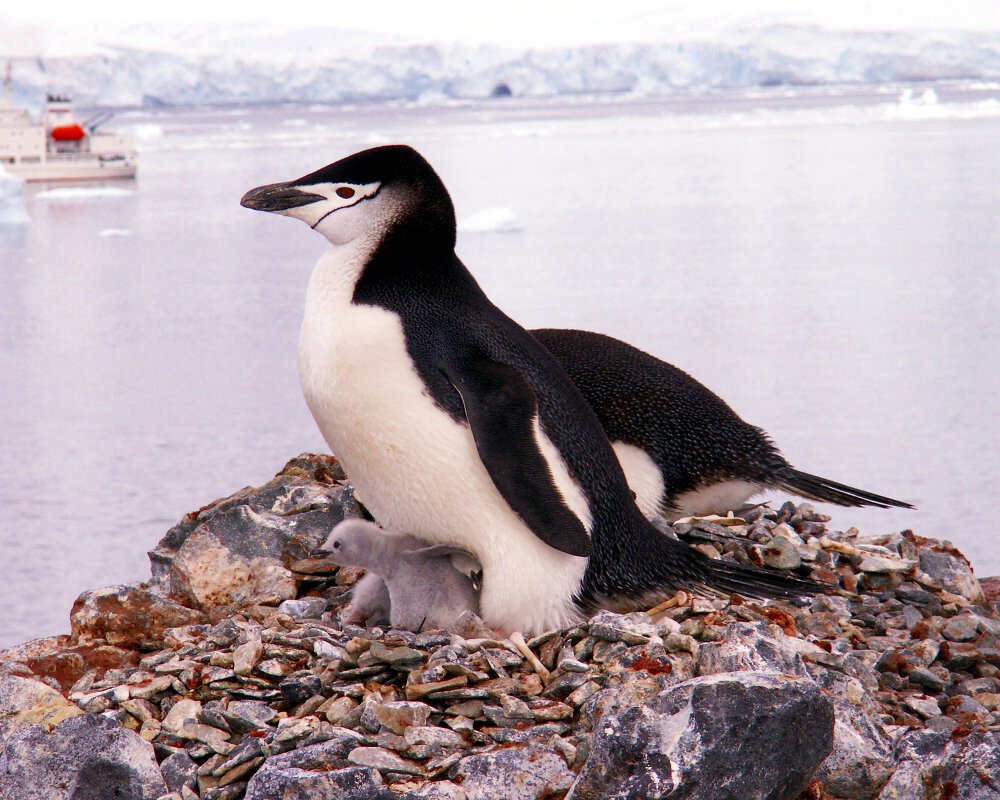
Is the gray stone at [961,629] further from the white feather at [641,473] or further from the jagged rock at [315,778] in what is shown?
the jagged rock at [315,778]

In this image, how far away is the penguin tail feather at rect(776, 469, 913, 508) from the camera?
2.85 m

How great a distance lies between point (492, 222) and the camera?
31.0ft

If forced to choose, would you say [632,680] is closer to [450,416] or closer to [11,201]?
[450,416]

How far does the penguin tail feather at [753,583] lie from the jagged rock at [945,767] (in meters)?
0.52

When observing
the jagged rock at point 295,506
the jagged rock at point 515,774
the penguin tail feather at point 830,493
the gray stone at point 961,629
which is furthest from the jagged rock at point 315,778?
the penguin tail feather at point 830,493

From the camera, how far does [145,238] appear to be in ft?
34.7

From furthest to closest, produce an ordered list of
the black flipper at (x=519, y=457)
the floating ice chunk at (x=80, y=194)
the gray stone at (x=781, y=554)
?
the floating ice chunk at (x=80, y=194), the gray stone at (x=781, y=554), the black flipper at (x=519, y=457)

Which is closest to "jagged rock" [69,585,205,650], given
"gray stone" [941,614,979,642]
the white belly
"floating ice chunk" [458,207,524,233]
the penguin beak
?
the white belly

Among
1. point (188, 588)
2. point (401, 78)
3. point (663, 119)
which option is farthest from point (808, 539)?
point (401, 78)

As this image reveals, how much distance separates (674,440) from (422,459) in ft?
2.86

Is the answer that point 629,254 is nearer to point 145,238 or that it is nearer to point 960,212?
point 960,212

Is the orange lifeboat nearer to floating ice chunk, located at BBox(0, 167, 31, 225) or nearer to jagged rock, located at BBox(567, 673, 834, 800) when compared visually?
floating ice chunk, located at BBox(0, 167, 31, 225)

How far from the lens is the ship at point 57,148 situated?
1608 centimetres

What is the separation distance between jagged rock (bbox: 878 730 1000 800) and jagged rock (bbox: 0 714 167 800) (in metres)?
1.01
